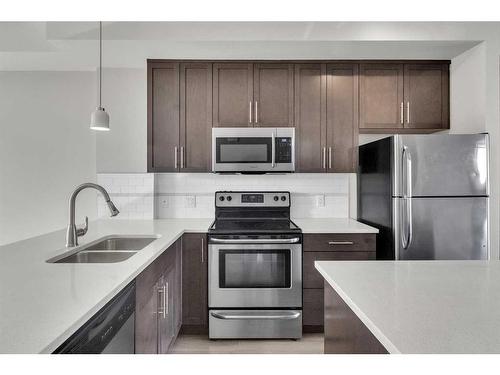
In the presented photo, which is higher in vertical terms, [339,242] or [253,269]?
[339,242]

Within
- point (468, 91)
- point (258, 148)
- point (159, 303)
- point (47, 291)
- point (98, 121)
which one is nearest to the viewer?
point (47, 291)

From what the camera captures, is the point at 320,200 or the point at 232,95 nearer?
the point at 232,95

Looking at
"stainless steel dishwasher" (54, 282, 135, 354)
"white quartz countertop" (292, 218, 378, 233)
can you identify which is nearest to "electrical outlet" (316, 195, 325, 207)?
"white quartz countertop" (292, 218, 378, 233)

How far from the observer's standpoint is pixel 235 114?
290cm

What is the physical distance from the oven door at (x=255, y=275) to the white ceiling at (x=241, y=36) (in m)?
1.56

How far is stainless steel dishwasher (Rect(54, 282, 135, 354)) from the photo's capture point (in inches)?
34.8

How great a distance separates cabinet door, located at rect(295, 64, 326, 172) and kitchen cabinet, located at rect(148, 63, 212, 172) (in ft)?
2.61

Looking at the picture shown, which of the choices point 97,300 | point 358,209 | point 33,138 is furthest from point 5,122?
point 358,209

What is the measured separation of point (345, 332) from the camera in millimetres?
1093

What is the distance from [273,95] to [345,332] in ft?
7.31

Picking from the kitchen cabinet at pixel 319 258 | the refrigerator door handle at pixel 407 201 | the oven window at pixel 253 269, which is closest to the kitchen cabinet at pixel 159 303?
the oven window at pixel 253 269

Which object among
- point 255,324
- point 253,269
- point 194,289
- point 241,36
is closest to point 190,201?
point 194,289

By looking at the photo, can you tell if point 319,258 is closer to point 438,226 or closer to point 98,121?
point 438,226

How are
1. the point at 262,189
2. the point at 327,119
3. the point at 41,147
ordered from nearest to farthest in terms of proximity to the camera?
the point at 327,119, the point at 262,189, the point at 41,147
